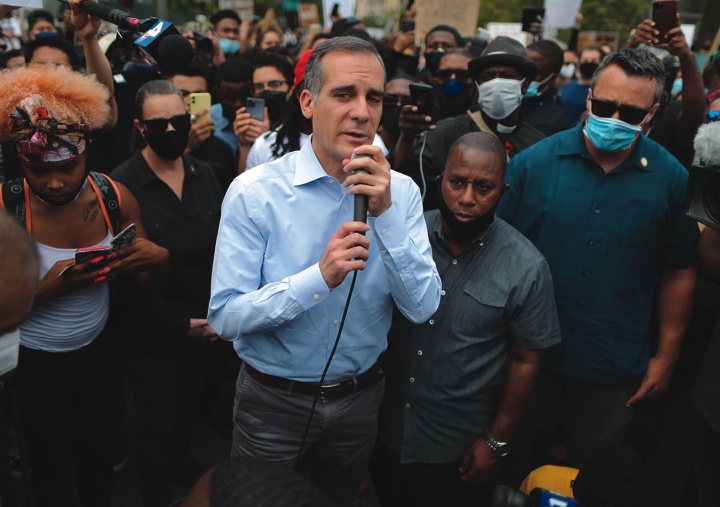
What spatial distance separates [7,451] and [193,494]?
101 centimetres

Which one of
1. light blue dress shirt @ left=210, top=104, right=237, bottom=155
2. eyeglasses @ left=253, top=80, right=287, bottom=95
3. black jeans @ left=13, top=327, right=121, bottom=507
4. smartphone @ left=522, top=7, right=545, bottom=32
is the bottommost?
black jeans @ left=13, top=327, right=121, bottom=507

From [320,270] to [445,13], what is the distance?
6.71m

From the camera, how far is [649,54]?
2867 millimetres

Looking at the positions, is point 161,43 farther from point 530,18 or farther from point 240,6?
point 240,6

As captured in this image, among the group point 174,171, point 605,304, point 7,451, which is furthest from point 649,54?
point 7,451

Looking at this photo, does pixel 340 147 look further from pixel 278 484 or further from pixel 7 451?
pixel 7 451

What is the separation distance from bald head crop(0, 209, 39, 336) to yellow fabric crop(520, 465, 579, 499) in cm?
190

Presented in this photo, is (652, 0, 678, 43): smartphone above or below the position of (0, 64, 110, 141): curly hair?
above

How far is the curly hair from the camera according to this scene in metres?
2.50

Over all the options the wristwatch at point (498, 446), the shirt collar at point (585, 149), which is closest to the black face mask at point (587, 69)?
the shirt collar at point (585, 149)

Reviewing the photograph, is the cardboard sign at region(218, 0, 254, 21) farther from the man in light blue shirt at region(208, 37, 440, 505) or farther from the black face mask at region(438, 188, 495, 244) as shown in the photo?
the man in light blue shirt at region(208, 37, 440, 505)

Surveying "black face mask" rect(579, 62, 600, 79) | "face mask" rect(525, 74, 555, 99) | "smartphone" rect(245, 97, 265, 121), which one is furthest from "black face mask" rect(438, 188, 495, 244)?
"black face mask" rect(579, 62, 600, 79)

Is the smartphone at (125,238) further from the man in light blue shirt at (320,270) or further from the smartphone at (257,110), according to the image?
the smartphone at (257,110)

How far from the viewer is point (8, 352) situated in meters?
1.80
